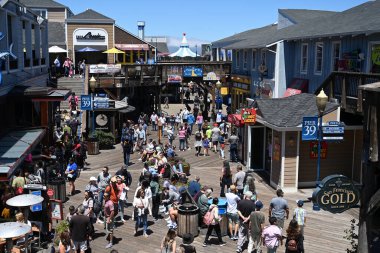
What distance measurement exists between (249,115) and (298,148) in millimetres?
3245

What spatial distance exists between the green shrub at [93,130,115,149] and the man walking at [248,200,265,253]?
15.9 metres

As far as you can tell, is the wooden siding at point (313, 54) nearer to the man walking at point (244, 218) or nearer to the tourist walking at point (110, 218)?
the man walking at point (244, 218)

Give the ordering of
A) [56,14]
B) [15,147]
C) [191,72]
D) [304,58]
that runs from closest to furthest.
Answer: [15,147] < [304,58] < [191,72] < [56,14]

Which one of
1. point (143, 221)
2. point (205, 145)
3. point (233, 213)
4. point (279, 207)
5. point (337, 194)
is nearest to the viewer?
point (337, 194)

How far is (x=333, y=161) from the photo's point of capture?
63.0ft

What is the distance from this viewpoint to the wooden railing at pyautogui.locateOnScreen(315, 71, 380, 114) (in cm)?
1692

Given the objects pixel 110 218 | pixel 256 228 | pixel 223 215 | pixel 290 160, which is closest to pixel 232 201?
pixel 223 215

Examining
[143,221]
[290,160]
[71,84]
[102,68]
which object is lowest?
[143,221]

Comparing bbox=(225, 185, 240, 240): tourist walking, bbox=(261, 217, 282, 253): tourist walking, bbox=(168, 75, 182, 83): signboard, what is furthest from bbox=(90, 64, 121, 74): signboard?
bbox=(261, 217, 282, 253): tourist walking

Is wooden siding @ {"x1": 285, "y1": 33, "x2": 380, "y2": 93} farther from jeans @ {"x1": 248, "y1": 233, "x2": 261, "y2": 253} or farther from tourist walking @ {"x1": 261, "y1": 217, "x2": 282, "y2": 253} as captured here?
tourist walking @ {"x1": 261, "y1": 217, "x2": 282, "y2": 253}

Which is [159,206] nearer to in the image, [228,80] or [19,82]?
[19,82]

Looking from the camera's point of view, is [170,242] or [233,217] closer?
[170,242]

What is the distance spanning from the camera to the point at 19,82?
19734 millimetres

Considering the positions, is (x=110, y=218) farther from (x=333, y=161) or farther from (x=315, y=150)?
(x=333, y=161)
